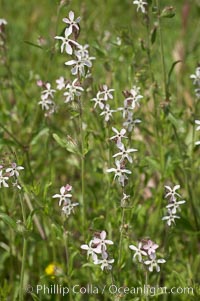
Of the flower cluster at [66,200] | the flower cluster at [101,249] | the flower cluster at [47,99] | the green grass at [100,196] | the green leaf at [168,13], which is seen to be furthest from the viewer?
the flower cluster at [47,99]

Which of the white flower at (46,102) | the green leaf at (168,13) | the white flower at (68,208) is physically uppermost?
the green leaf at (168,13)

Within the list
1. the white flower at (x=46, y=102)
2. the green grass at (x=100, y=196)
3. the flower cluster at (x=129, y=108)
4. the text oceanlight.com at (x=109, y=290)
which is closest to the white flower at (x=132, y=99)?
the flower cluster at (x=129, y=108)

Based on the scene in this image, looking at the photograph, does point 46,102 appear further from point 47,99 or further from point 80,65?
point 80,65

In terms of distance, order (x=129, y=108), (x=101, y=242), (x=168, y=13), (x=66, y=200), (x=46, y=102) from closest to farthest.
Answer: (x=101, y=242) < (x=66, y=200) < (x=129, y=108) < (x=168, y=13) < (x=46, y=102)

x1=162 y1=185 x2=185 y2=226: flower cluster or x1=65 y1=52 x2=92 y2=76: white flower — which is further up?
x1=65 y1=52 x2=92 y2=76: white flower

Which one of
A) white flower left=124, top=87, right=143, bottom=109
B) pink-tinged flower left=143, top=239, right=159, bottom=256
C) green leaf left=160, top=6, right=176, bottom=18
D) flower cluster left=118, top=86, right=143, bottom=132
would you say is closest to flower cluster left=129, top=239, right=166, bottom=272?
pink-tinged flower left=143, top=239, right=159, bottom=256

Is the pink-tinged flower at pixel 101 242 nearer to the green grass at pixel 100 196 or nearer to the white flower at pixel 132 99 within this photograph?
the green grass at pixel 100 196

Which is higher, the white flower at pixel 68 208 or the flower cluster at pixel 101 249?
the white flower at pixel 68 208

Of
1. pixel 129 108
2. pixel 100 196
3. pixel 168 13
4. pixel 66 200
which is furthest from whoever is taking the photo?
pixel 100 196

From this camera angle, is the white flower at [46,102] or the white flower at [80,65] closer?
the white flower at [80,65]

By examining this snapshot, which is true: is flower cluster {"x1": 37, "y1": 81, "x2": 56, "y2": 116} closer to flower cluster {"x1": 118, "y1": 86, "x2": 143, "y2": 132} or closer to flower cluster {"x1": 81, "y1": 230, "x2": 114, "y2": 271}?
flower cluster {"x1": 118, "y1": 86, "x2": 143, "y2": 132}

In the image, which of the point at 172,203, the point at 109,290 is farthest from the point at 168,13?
the point at 109,290

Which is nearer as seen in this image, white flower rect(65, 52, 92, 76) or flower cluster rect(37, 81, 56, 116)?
white flower rect(65, 52, 92, 76)
